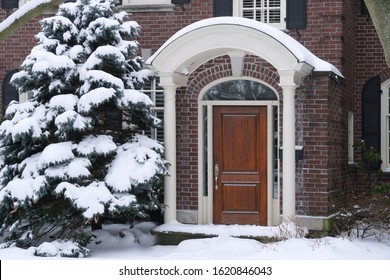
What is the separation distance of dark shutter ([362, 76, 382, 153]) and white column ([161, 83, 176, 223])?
431 centimetres

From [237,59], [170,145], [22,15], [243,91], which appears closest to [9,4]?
[22,15]

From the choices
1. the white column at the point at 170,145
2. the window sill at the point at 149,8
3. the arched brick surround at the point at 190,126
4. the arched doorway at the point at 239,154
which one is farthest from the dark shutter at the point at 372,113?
the white column at the point at 170,145

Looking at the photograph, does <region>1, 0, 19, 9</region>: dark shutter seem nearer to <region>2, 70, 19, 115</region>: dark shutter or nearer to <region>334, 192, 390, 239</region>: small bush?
<region>2, 70, 19, 115</region>: dark shutter

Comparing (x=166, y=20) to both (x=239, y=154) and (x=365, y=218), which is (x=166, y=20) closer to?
(x=239, y=154)

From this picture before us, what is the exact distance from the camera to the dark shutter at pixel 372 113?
14.6 m

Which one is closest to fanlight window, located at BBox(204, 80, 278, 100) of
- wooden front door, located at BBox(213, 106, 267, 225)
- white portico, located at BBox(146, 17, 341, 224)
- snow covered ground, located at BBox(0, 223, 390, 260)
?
wooden front door, located at BBox(213, 106, 267, 225)

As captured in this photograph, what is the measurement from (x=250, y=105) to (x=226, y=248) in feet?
9.07

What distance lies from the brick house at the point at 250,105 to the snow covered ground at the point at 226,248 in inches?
28.9

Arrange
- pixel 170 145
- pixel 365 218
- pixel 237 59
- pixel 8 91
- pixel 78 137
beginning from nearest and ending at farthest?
1. pixel 78 137
2. pixel 365 218
3. pixel 170 145
4. pixel 237 59
5. pixel 8 91

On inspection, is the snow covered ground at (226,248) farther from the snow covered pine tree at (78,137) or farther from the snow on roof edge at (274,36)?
the snow on roof edge at (274,36)

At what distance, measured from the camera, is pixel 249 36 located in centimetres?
1188

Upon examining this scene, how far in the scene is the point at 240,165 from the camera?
12719 millimetres

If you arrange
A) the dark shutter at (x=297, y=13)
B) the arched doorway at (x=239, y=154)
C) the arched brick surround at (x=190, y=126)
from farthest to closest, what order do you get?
the dark shutter at (x=297, y=13), the arched brick surround at (x=190, y=126), the arched doorway at (x=239, y=154)

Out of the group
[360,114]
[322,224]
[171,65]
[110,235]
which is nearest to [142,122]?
[171,65]
